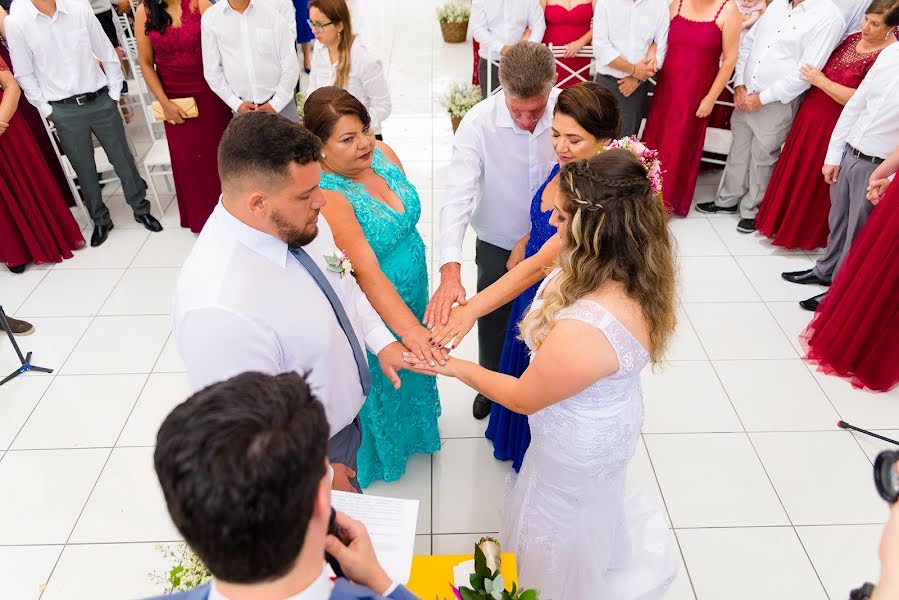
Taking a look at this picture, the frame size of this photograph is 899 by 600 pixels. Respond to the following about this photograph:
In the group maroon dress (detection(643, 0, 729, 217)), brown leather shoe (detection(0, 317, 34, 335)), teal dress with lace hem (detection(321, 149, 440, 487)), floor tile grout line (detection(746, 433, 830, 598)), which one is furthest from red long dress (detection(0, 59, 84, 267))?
floor tile grout line (detection(746, 433, 830, 598))

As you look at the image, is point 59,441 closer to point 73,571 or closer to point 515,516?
point 73,571

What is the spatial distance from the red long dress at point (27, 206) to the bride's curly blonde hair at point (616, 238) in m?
4.06

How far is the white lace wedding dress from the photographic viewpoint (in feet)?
6.35

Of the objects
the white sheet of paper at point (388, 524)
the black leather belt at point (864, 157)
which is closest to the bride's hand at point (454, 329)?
the white sheet of paper at point (388, 524)

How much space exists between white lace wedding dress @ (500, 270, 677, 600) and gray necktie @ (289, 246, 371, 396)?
1.79 feet

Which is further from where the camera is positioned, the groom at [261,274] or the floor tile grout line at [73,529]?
the floor tile grout line at [73,529]

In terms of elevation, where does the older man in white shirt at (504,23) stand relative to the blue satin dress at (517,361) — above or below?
above

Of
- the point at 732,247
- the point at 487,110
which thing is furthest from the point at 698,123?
the point at 487,110

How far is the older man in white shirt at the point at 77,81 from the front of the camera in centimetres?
417

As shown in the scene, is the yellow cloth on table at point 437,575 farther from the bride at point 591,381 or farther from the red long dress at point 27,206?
the red long dress at point 27,206

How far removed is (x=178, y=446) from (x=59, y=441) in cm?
288

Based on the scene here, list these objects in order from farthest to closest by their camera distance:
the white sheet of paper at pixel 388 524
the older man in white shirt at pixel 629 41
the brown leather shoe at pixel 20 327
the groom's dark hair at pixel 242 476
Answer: the older man in white shirt at pixel 629 41
the brown leather shoe at pixel 20 327
the white sheet of paper at pixel 388 524
the groom's dark hair at pixel 242 476

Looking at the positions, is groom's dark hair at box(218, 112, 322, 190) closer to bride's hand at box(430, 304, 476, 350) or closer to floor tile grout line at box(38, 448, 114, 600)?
bride's hand at box(430, 304, 476, 350)

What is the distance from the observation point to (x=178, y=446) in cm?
93
